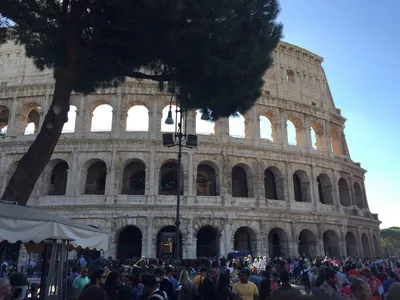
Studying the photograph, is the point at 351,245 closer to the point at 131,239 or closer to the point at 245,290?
the point at 131,239

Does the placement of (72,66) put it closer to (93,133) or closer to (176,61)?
(176,61)

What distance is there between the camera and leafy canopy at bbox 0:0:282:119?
8.66 meters

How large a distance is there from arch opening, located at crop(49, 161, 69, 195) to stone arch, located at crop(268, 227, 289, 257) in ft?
50.5

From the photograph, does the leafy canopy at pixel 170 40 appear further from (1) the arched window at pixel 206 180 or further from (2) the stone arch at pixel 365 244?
(2) the stone arch at pixel 365 244

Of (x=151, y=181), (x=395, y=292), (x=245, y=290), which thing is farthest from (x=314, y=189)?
(x=395, y=292)

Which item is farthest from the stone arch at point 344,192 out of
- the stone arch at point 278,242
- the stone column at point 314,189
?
the stone arch at point 278,242

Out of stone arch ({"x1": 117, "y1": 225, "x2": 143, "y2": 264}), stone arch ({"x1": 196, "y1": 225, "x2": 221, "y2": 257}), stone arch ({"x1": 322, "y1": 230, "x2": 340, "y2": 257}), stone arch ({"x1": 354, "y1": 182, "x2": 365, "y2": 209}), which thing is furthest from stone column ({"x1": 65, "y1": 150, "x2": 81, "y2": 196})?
stone arch ({"x1": 354, "y1": 182, "x2": 365, "y2": 209})

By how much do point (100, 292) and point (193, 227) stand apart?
17.9m

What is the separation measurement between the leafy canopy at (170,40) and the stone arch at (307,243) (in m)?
17.4

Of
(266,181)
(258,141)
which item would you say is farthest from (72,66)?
(266,181)

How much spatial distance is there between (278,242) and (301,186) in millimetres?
4671

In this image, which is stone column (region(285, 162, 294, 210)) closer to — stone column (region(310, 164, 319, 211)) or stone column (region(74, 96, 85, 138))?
stone column (region(310, 164, 319, 211))

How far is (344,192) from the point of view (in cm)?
2805

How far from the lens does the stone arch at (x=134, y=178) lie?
23.0 meters
